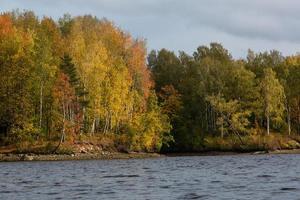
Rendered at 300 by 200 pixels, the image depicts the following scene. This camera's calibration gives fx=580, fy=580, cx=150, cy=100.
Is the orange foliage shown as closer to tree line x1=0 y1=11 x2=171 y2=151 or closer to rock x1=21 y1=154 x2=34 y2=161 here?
tree line x1=0 y1=11 x2=171 y2=151

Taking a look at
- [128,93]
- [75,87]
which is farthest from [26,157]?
[128,93]

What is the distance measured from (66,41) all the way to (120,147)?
20.6m

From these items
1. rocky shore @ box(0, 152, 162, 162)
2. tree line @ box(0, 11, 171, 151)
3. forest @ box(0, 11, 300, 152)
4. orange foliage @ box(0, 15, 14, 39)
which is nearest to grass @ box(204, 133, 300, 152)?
forest @ box(0, 11, 300, 152)

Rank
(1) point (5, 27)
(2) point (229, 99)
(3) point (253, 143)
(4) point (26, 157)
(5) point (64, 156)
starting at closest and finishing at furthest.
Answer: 1. (4) point (26, 157)
2. (5) point (64, 156)
3. (1) point (5, 27)
4. (3) point (253, 143)
5. (2) point (229, 99)

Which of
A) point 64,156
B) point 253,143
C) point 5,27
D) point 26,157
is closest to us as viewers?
point 26,157

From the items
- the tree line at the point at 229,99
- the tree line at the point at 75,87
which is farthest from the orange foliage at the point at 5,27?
the tree line at the point at 229,99

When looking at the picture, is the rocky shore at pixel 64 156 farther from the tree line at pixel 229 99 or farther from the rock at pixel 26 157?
the tree line at pixel 229 99

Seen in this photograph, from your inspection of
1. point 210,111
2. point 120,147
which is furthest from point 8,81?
point 210,111

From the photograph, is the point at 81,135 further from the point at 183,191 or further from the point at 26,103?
the point at 183,191

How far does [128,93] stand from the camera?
325ft

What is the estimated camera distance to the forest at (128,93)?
284 feet

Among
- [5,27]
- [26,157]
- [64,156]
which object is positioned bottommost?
[26,157]

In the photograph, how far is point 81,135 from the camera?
292 feet

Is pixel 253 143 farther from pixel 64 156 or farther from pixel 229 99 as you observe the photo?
pixel 64 156
